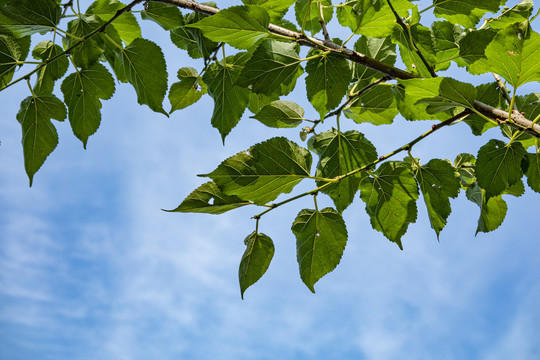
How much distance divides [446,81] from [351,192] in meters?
0.53

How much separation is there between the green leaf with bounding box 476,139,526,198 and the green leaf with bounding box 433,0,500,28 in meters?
0.40

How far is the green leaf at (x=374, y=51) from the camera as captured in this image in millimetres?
1461

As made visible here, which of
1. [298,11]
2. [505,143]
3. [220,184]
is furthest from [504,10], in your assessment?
[220,184]

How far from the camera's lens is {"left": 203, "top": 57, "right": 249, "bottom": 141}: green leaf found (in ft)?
4.74

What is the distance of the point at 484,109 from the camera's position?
3.69 feet

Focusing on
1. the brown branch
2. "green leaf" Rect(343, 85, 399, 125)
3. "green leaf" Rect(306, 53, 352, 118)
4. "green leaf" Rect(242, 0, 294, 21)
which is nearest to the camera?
the brown branch

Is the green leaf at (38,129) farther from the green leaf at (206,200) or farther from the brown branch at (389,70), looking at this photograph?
the brown branch at (389,70)

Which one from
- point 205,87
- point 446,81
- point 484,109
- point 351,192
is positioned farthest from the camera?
point 205,87

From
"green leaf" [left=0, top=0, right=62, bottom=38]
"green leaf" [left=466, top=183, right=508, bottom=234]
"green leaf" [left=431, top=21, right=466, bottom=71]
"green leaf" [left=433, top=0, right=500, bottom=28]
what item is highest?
"green leaf" [left=431, top=21, right=466, bottom=71]

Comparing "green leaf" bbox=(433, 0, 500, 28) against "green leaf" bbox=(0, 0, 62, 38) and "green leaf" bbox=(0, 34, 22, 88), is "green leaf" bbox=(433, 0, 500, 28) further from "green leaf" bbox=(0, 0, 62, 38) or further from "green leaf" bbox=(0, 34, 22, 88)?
"green leaf" bbox=(0, 34, 22, 88)

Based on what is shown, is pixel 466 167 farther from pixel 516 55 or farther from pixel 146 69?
pixel 146 69

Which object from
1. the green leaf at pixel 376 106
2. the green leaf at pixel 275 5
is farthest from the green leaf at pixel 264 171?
the green leaf at pixel 275 5

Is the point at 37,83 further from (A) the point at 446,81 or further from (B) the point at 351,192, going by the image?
(A) the point at 446,81

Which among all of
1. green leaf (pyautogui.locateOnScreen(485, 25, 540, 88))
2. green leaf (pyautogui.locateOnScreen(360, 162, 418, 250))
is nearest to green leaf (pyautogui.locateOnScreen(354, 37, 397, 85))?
green leaf (pyautogui.locateOnScreen(360, 162, 418, 250))
